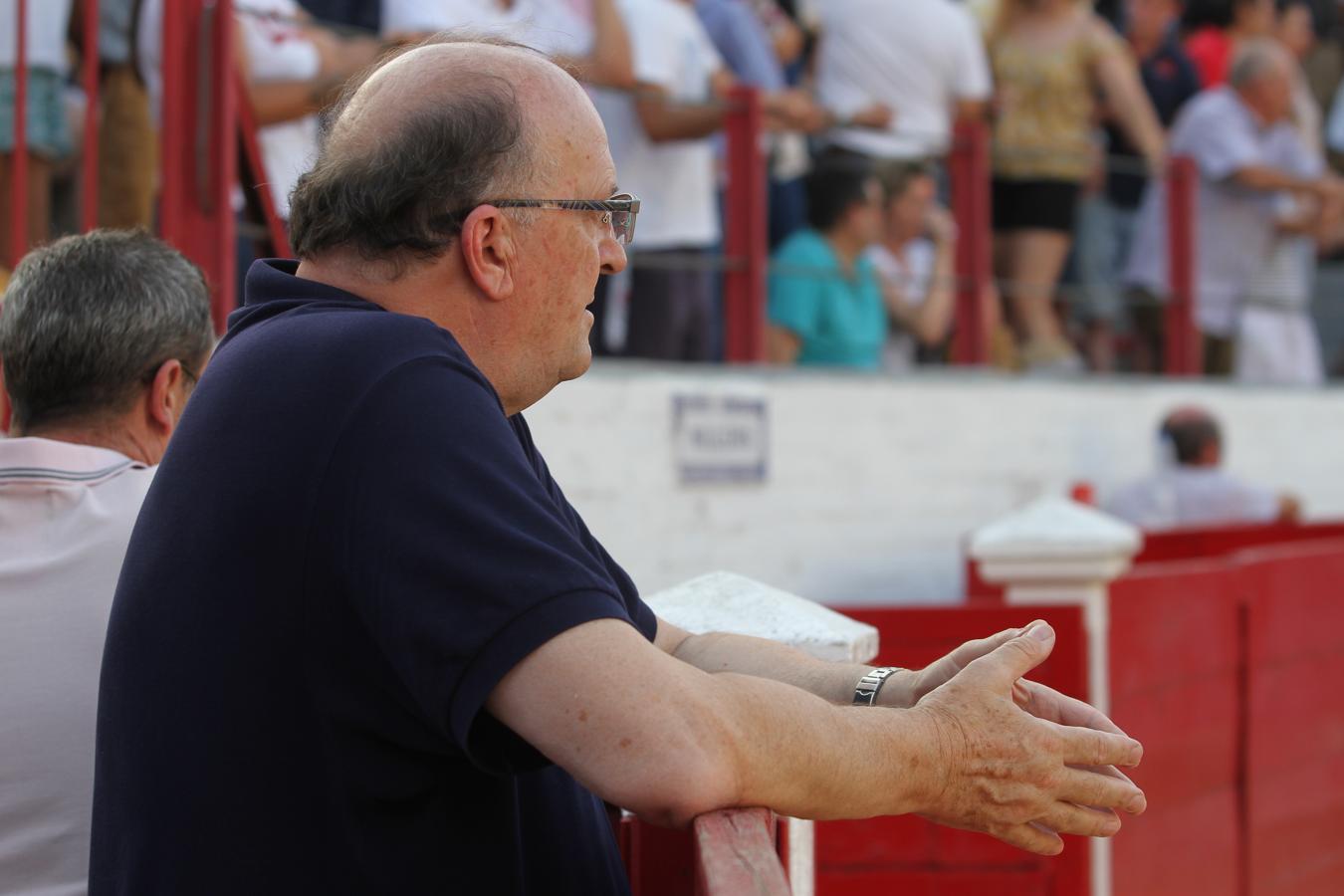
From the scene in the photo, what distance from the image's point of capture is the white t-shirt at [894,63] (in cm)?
618

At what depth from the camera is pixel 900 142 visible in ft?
20.7

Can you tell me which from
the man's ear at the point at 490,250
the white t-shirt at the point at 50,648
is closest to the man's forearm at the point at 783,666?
the man's ear at the point at 490,250

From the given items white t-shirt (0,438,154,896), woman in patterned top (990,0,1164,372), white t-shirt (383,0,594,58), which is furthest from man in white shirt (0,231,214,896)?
woman in patterned top (990,0,1164,372)

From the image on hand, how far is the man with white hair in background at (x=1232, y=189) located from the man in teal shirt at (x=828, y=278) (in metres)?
2.20

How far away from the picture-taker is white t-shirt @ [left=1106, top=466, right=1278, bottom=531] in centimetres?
706

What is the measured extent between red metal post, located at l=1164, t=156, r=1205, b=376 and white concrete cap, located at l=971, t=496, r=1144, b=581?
11.8 feet

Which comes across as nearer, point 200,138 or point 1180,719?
point 200,138

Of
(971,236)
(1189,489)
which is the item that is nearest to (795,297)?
(971,236)

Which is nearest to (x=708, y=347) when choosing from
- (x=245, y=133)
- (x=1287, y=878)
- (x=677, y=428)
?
(x=677, y=428)

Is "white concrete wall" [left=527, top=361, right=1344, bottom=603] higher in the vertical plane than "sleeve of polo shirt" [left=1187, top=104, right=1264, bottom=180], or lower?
lower

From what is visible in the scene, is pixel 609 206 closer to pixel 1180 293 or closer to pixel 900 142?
pixel 900 142

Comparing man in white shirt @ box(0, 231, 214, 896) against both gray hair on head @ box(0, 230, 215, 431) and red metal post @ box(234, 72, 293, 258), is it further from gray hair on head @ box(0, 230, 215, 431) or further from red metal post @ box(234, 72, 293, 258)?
red metal post @ box(234, 72, 293, 258)

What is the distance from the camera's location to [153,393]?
2.08 m

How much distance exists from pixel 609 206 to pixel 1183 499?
5878 millimetres
